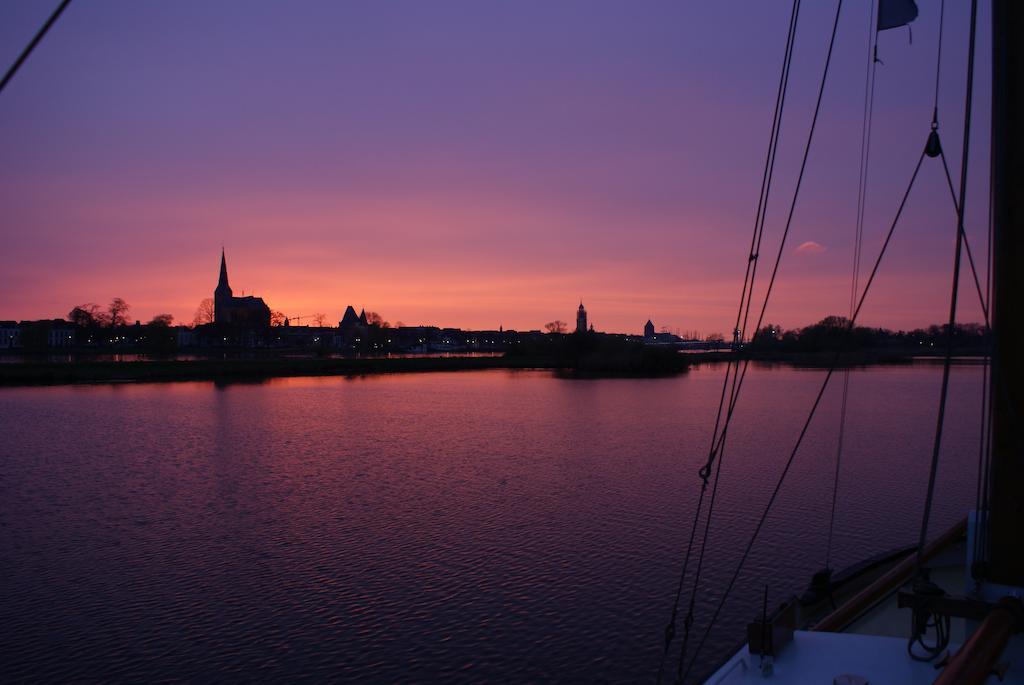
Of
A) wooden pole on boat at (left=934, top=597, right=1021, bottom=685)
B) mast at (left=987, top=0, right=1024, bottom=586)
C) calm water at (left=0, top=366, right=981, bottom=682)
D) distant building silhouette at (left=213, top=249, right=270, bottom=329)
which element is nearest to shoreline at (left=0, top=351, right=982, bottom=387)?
calm water at (left=0, top=366, right=981, bottom=682)

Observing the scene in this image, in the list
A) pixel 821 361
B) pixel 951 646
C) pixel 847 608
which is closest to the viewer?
pixel 951 646

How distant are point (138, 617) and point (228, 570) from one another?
2.14m

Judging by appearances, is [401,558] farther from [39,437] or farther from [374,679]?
[39,437]

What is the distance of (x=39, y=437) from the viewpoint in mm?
27984

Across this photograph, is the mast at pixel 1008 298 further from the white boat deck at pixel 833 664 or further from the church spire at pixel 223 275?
the church spire at pixel 223 275

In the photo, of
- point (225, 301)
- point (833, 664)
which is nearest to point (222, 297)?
point (225, 301)

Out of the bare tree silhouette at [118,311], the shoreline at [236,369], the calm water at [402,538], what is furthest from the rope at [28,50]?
the bare tree silhouette at [118,311]

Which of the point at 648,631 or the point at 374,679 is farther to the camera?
the point at 648,631

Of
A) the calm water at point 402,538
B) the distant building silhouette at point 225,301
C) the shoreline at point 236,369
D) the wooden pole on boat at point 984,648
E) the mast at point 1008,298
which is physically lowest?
the calm water at point 402,538

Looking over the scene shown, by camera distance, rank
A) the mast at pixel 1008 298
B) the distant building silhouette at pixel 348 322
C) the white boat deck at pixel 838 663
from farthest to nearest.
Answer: the distant building silhouette at pixel 348 322, the white boat deck at pixel 838 663, the mast at pixel 1008 298

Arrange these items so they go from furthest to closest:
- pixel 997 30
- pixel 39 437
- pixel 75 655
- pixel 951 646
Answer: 1. pixel 39 437
2. pixel 75 655
3. pixel 951 646
4. pixel 997 30

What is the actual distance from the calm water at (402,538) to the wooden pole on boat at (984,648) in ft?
18.0

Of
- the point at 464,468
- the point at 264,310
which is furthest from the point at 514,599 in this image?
the point at 264,310

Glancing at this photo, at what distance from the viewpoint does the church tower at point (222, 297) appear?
167250 mm
